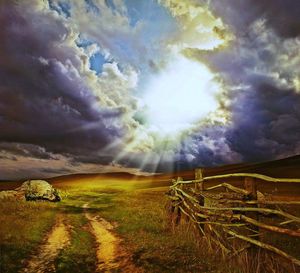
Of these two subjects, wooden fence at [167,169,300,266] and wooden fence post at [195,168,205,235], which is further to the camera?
wooden fence post at [195,168,205,235]

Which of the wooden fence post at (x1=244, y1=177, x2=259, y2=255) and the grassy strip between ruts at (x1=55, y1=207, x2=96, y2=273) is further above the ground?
the wooden fence post at (x1=244, y1=177, x2=259, y2=255)

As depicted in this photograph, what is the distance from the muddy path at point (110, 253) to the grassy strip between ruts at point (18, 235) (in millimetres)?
2505

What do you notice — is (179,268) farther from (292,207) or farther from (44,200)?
(44,200)

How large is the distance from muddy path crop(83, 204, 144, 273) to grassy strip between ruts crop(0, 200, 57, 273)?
250 cm

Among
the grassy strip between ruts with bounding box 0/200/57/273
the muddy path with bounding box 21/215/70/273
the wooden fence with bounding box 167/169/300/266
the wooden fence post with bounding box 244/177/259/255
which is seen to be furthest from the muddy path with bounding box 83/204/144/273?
the wooden fence post with bounding box 244/177/259/255

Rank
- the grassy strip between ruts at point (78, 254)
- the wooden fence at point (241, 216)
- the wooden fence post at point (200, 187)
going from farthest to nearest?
1. the wooden fence post at point (200, 187)
2. the grassy strip between ruts at point (78, 254)
3. the wooden fence at point (241, 216)

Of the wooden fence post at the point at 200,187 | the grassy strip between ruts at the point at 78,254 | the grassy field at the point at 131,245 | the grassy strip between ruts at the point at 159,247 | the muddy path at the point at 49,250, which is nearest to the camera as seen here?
the grassy strip between ruts at the point at 159,247

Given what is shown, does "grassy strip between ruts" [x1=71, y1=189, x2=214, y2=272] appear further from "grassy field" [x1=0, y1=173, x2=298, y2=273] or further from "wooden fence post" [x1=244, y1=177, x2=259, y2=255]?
"wooden fence post" [x1=244, y1=177, x2=259, y2=255]

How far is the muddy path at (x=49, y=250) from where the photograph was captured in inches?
445

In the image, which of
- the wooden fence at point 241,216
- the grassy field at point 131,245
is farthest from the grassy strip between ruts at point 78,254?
the wooden fence at point 241,216

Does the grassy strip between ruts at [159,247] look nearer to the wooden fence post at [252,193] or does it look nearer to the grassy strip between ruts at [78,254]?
the grassy strip between ruts at [78,254]

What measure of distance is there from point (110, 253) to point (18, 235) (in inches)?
163

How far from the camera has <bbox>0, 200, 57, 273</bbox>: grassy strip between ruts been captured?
452 inches

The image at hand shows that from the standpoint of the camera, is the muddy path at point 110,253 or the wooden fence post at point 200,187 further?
the wooden fence post at point 200,187
